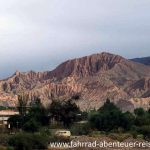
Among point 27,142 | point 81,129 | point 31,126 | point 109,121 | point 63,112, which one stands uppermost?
point 63,112

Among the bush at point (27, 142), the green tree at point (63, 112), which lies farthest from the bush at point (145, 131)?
the bush at point (27, 142)

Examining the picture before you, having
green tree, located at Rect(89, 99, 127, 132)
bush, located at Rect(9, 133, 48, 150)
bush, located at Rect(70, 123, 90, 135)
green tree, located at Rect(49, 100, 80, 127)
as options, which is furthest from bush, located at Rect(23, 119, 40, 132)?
bush, located at Rect(9, 133, 48, 150)

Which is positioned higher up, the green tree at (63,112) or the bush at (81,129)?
the green tree at (63,112)

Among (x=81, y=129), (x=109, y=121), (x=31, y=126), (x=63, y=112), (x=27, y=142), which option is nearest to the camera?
(x=27, y=142)

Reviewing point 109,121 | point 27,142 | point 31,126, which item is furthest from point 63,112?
point 27,142

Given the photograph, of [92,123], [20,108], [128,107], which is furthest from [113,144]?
[128,107]

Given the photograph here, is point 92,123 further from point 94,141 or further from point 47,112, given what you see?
point 94,141

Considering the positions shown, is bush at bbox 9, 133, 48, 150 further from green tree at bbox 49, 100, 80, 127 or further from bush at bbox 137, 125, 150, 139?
green tree at bbox 49, 100, 80, 127

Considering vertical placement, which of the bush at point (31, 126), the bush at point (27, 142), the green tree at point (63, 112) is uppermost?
the green tree at point (63, 112)

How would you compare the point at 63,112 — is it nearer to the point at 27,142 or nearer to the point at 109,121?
the point at 109,121

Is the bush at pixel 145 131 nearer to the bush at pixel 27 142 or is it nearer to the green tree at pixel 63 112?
the green tree at pixel 63 112

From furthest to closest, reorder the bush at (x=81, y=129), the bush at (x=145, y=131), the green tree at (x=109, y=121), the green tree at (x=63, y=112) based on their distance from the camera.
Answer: the green tree at (x=63, y=112), the green tree at (x=109, y=121), the bush at (x=81, y=129), the bush at (x=145, y=131)

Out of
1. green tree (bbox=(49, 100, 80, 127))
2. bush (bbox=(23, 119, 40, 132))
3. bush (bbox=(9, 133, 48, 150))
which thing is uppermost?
green tree (bbox=(49, 100, 80, 127))

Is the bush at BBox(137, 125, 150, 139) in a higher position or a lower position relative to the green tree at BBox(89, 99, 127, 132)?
lower
